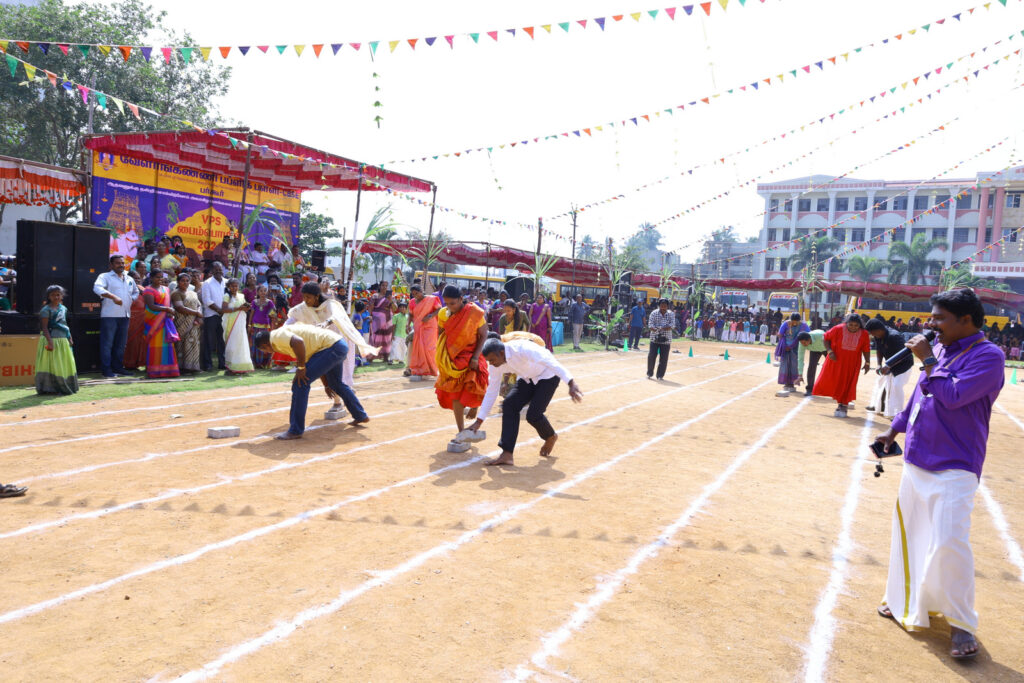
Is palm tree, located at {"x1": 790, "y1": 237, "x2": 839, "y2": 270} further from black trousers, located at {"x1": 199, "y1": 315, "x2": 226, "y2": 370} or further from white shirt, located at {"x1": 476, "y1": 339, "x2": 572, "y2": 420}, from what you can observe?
white shirt, located at {"x1": 476, "y1": 339, "x2": 572, "y2": 420}

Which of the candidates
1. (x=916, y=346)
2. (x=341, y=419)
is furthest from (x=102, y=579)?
(x=341, y=419)

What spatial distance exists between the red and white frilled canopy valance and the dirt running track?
307 inches

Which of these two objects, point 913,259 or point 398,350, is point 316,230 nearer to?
point 398,350

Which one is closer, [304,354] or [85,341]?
[304,354]

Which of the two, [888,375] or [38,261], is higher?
[38,261]

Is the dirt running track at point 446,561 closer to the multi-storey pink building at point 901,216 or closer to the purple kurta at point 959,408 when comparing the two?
the purple kurta at point 959,408

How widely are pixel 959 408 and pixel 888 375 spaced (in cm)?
885

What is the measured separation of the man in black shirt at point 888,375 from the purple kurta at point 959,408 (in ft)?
22.0

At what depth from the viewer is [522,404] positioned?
268 inches

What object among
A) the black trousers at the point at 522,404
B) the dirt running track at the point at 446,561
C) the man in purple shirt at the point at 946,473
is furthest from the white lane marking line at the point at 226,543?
the man in purple shirt at the point at 946,473

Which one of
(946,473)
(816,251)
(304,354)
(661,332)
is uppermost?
(816,251)

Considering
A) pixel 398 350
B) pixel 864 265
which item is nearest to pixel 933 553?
pixel 398 350

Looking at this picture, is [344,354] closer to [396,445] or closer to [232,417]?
[396,445]

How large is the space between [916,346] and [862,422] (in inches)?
310
